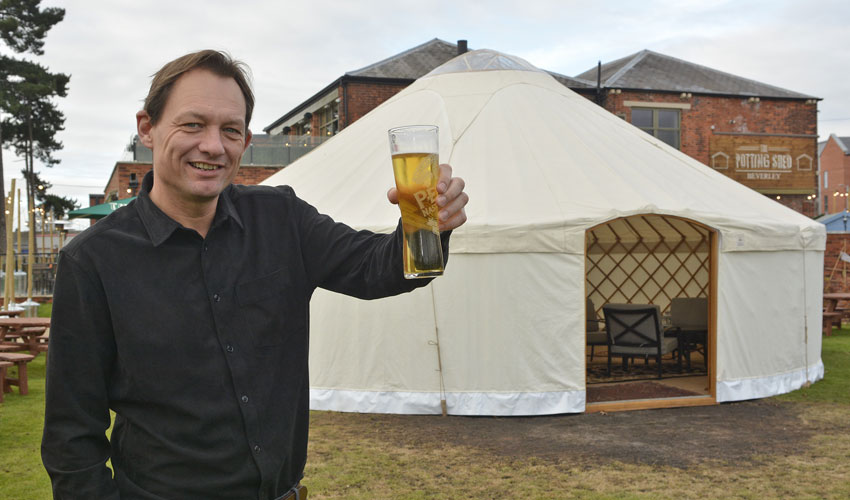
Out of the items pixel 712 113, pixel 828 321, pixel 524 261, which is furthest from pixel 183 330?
pixel 712 113

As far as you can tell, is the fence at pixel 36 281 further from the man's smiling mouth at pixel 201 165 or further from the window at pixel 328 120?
the man's smiling mouth at pixel 201 165

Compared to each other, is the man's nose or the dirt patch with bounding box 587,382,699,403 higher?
the man's nose

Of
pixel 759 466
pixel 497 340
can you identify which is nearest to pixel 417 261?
pixel 759 466

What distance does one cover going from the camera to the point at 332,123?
15805mm

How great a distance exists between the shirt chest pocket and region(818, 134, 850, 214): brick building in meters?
36.4

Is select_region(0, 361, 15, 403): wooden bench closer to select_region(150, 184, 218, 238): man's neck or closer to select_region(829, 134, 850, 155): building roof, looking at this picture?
select_region(150, 184, 218, 238): man's neck

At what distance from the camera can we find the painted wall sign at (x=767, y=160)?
51.6 feet

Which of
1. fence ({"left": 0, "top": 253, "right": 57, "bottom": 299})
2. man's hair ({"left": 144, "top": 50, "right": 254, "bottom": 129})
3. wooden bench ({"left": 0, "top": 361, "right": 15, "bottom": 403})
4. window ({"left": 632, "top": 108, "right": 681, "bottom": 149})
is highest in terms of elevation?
window ({"left": 632, "top": 108, "right": 681, "bottom": 149})

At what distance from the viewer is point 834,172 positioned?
1409 inches

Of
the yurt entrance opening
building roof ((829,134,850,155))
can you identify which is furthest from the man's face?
building roof ((829,134,850,155))

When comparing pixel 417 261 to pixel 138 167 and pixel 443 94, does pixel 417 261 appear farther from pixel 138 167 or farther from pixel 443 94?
pixel 138 167

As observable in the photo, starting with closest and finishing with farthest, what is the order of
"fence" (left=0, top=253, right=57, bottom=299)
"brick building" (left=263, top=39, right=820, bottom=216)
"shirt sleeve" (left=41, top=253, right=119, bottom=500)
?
"shirt sleeve" (left=41, top=253, right=119, bottom=500), "fence" (left=0, top=253, right=57, bottom=299), "brick building" (left=263, top=39, right=820, bottom=216)

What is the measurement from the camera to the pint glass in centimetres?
115

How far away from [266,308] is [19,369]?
5.72 meters
